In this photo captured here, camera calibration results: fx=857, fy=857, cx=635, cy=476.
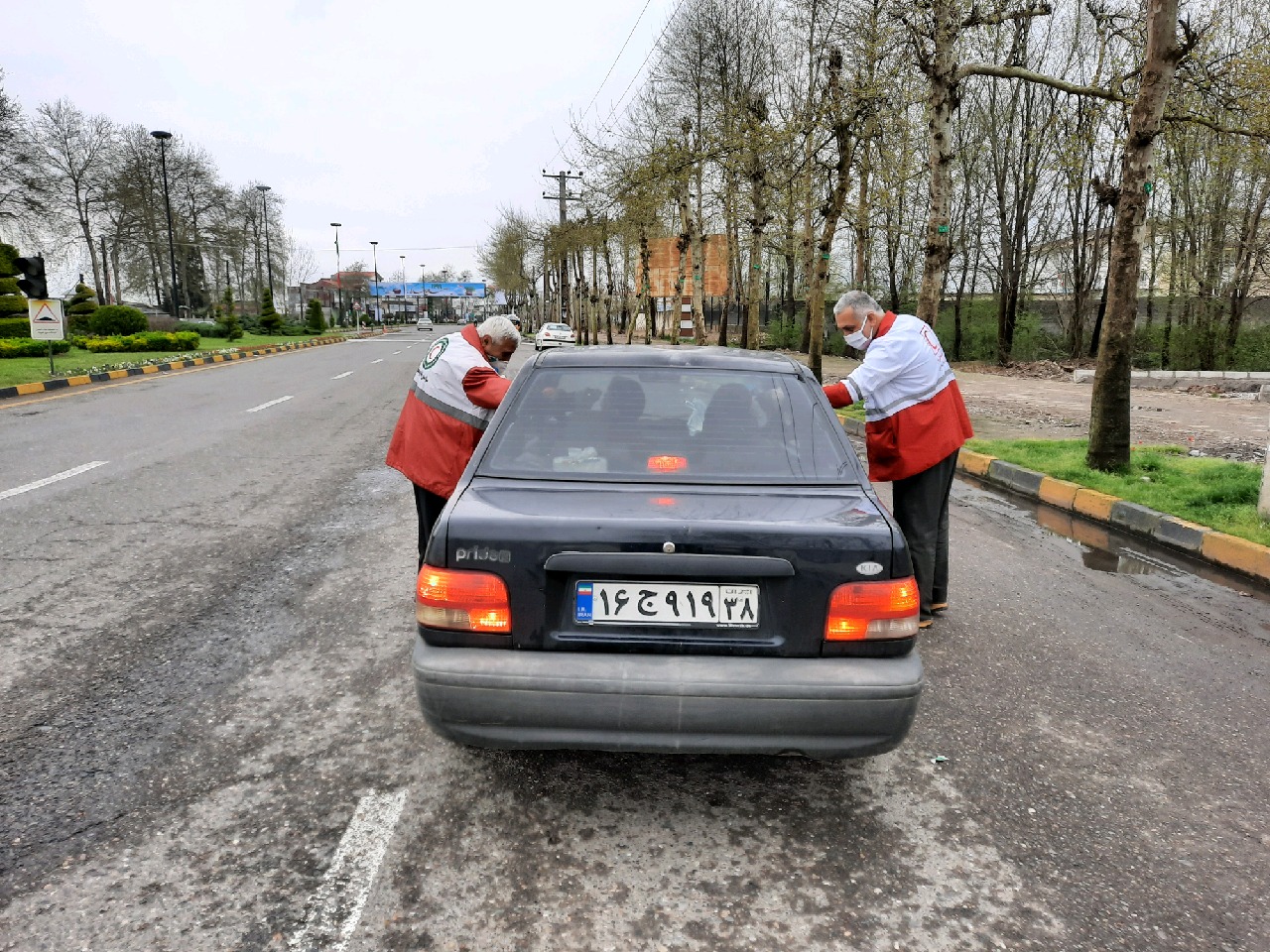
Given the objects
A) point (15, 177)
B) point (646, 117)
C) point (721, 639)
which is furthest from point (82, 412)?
point (15, 177)

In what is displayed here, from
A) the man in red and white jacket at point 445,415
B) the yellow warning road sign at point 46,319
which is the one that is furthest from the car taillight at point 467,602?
the yellow warning road sign at point 46,319

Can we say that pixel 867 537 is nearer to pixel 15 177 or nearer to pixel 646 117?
pixel 646 117

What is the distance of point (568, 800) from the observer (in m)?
2.78

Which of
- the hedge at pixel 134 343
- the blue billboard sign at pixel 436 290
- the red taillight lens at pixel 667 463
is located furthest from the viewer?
the blue billboard sign at pixel 436 290

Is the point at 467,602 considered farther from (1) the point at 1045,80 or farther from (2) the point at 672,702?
(1) the point at 1045,80

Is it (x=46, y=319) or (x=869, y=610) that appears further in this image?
(x=46, y=319)

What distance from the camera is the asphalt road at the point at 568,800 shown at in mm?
2227

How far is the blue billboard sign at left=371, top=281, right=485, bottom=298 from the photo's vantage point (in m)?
120

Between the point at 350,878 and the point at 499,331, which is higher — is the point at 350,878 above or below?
below

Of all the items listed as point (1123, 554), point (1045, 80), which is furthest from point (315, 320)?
point (1123, 554)

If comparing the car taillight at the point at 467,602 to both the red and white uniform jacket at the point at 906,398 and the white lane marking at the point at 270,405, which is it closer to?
the red and white uniform jacket at the point at 906,398

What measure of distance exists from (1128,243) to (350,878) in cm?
833

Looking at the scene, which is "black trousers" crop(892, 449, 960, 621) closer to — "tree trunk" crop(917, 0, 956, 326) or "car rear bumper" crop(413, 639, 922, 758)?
"car rear bumper" crop(413, 639, 922, 758)

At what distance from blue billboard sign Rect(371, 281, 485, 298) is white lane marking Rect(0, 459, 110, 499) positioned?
113638 millimetres
